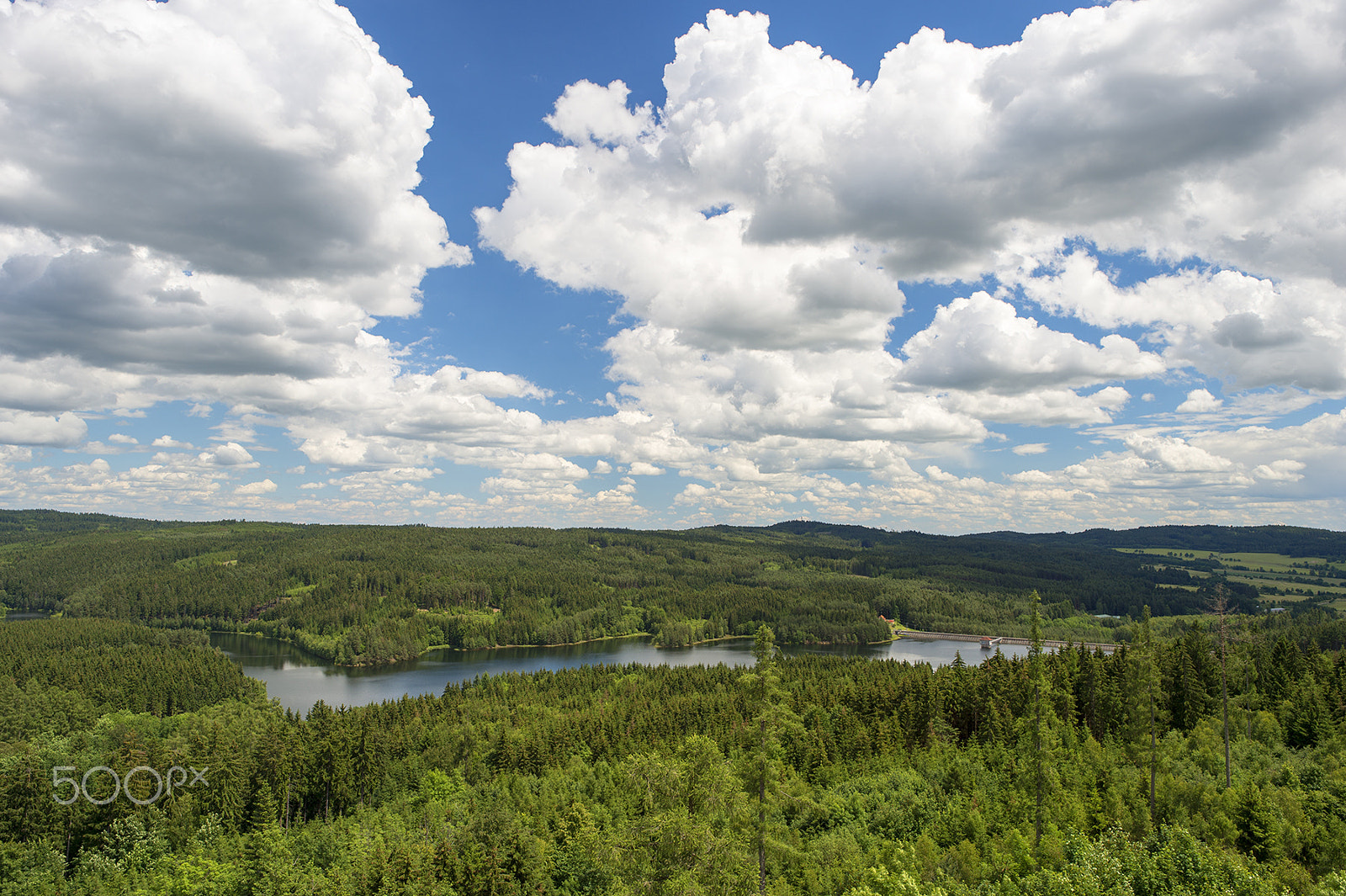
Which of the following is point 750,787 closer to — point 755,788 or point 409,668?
point 755,788

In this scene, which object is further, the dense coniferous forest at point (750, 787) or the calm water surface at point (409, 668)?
the calm water surface at point (409, 668)

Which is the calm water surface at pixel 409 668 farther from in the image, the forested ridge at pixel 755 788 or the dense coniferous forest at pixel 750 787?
the forested ridge at pixel 755 788

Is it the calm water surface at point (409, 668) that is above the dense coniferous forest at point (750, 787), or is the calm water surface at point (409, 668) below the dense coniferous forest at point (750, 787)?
below

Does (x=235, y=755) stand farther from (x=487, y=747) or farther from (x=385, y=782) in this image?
(x=487, y=747)

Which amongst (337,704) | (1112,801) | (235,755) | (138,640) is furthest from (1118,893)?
(138,640)

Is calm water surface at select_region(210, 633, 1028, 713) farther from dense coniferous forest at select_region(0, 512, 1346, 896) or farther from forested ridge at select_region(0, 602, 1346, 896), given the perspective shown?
forested ridge at select_region(0, 602, 1346, 896)

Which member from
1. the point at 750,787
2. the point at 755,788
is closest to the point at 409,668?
the point at 755,788

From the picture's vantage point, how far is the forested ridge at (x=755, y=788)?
93.0 feet

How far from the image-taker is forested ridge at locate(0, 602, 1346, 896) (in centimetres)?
2834

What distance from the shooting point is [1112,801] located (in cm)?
4453

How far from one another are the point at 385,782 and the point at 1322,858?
7846cm

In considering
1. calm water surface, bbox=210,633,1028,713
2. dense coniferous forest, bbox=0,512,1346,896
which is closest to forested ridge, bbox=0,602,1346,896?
dense coniferous forest, bbox=0,512,1346,896

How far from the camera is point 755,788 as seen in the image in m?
28.4

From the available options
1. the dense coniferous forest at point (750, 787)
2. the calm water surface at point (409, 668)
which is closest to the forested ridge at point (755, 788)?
the dense coniferous forest at point (750, 787)
